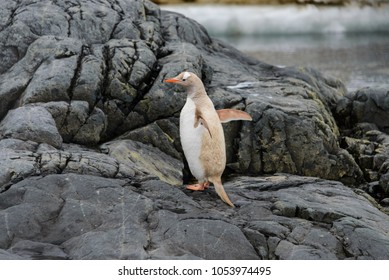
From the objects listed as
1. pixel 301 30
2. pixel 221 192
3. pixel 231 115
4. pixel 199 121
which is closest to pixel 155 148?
pixel 231 115

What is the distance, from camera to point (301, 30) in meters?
17.0

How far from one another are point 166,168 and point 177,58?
113 cm

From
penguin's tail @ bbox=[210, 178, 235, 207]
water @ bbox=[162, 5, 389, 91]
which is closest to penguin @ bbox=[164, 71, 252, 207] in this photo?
penguin's tail @ bbox=[210, 178, 235, 207]

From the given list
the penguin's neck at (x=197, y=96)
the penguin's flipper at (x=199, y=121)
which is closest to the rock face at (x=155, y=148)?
the penguin's flipper at (x=199, y=121)

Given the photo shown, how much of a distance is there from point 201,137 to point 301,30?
1384cm

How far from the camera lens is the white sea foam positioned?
16547 mm

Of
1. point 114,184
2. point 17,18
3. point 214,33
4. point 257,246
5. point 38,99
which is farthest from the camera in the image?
point 214,33

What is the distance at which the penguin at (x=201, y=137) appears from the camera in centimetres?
385

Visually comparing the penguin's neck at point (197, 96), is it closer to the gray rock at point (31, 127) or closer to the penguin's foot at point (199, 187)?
the penguin's foot at point (199, 187)

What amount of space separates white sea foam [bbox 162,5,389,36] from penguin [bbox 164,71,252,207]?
1249 cm

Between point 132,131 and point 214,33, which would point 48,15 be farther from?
point 214,33

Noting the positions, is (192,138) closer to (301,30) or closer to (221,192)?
(221,192)

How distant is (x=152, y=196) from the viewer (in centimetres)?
361

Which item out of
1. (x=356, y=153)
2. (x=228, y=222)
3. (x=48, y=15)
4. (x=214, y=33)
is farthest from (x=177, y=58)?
(x=214, y=33)
